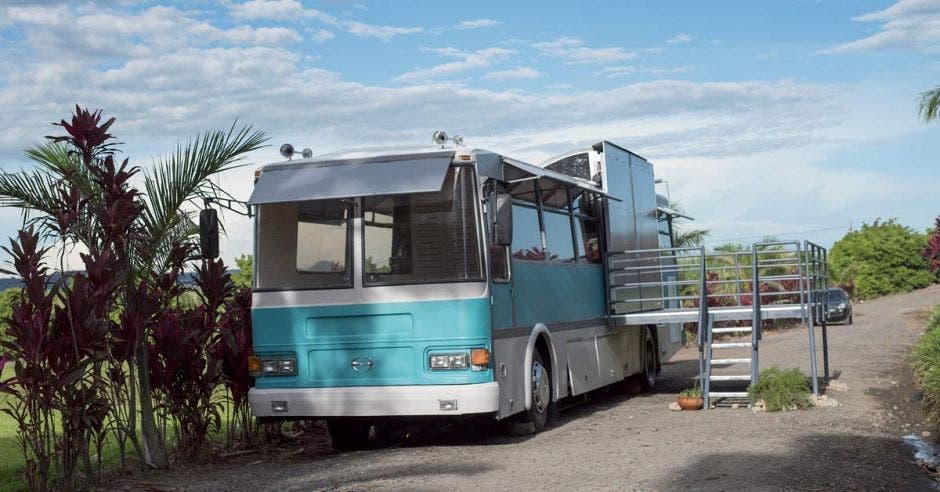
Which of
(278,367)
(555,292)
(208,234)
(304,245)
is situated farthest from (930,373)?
(208,234)

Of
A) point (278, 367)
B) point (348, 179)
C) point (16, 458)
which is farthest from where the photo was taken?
point (16, 458)

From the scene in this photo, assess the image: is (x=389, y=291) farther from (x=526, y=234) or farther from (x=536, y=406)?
(x=536, y=406)

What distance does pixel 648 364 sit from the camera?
62.9 ft

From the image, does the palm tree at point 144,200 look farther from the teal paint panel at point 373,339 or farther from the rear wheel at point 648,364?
the rear wheel at point 648,364

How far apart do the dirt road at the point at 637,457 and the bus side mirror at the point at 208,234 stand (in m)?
2.10

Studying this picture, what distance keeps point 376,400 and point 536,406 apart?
85.8 inches

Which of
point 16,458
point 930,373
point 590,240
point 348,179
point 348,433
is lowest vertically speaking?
point 16,458

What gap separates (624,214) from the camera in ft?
57.8

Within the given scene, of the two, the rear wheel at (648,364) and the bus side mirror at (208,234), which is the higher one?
the bus side mirror at (208,234)

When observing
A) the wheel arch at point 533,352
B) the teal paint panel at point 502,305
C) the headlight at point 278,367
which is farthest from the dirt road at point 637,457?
the teal paint panel at point 502,305

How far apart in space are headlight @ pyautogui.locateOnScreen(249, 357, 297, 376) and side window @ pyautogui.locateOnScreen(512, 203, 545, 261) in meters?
2.57

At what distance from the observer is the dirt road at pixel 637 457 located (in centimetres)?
927

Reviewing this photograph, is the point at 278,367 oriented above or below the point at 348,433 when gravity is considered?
above

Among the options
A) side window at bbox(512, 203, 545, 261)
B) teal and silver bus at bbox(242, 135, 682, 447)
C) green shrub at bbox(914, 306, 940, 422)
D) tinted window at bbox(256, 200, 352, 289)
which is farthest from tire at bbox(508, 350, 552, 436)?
green shrub at bbox(914, 306, 940, 422)
